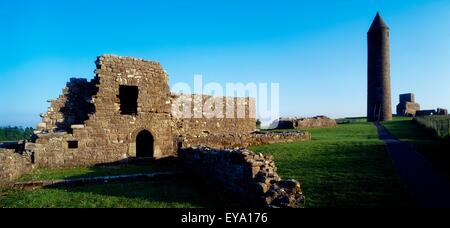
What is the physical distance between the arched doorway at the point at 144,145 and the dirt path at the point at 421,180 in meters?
13.3

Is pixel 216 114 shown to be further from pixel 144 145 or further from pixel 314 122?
pixel 314 122

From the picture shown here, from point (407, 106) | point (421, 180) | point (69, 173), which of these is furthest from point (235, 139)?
point (407, 106)

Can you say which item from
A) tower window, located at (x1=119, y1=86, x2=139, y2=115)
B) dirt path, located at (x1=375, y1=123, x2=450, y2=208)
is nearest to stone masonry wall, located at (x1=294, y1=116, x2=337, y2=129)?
tower window, located at (x1=119, y1=86, x2=139, y2=115)

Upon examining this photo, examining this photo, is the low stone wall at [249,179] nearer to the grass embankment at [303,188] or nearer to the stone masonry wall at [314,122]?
the grass embankment at [303,188]

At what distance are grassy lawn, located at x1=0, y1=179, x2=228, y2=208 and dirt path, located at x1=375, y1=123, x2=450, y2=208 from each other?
5252 millimetres

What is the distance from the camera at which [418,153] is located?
14305 mm

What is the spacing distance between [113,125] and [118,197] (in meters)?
8.81

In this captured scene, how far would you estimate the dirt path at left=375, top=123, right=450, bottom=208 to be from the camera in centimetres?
823

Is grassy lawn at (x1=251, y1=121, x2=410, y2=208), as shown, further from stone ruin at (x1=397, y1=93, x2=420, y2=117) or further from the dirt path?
stone ruin at (x1=397, y1=93, x2=420, y2=117)

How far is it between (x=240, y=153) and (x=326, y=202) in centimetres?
286

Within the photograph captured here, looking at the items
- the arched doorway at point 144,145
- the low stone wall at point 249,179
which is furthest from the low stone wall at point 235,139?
the low stone wall at point 249,179
